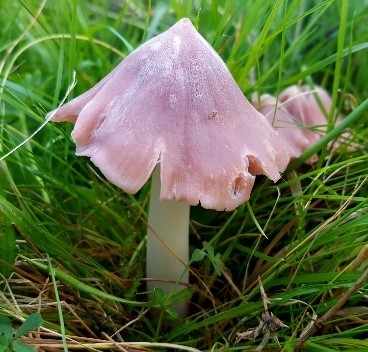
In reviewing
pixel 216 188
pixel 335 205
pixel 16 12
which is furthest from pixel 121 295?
pixel 16 12

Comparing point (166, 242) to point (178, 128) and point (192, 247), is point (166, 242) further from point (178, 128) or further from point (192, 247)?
point (178, 128)

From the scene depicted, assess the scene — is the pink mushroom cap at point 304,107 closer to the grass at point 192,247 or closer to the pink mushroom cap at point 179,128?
the grass at point 192,247

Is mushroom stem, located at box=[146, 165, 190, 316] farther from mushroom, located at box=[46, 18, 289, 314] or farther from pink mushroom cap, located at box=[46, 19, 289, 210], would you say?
pink mushroom cap, located at box=[46, 19, 289, 210]

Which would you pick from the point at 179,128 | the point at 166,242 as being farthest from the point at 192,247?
the point at 179,128

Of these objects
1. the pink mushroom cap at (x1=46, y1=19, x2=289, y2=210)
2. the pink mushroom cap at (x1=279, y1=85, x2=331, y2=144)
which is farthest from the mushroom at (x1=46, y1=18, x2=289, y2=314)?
the pink mushroom cap at (x1=279, y1=85, x2=331, y2=144)

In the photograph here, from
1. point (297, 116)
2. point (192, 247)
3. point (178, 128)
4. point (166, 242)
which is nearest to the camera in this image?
point (178, 128)

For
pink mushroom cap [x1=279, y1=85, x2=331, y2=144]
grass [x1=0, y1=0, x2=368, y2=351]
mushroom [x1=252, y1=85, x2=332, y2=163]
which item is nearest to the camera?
grass [x1=0, y1=0, x2=368, y2=351]
